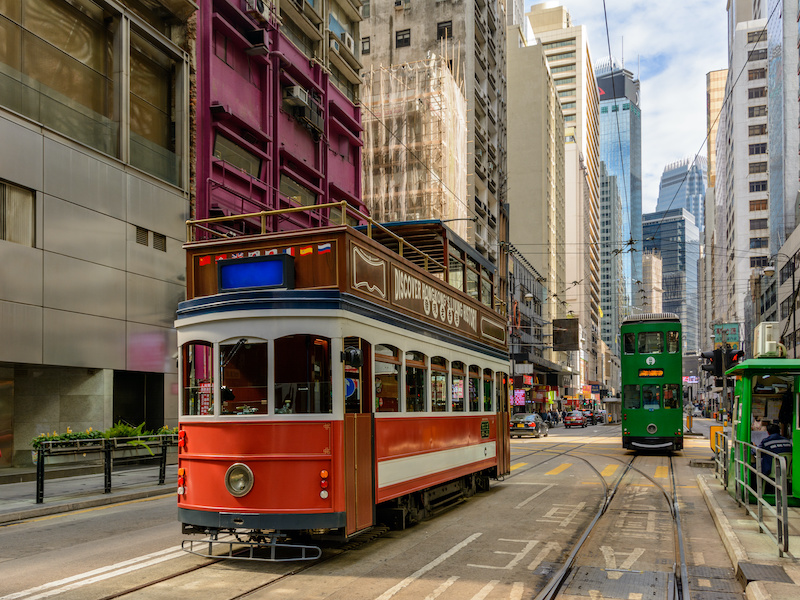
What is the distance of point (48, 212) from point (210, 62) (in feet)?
31.3

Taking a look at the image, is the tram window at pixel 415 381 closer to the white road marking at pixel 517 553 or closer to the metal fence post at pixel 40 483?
the white road marking at pixel 517 553

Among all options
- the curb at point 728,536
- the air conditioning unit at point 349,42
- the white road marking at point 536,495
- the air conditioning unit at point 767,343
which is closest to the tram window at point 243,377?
the curb at point 728,536

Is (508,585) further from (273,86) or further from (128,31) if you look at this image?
(273,86)

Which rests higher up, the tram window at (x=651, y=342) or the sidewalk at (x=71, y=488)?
the tram window at (x=651, y=342)

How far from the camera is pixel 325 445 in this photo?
8.15 meters

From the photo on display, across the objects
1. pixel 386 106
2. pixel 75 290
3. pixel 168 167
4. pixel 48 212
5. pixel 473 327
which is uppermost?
pixel 386 106

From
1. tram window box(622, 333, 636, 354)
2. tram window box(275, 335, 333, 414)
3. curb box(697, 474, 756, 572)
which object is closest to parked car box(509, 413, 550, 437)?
tram window box(622, 333, 636, 354)

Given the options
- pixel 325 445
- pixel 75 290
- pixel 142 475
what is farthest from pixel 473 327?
pixel 75 290

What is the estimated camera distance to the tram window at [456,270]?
13211mm

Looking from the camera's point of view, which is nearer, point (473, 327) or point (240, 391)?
point (240, 391)

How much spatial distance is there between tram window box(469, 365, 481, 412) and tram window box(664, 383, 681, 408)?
13287 millimetres

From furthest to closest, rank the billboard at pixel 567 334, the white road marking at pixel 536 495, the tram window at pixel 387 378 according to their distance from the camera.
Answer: the billboard at pixel 567 334
the white road marking at pixel 536 495
the tram window at pixel 387 378

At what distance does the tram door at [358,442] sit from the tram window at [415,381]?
4.57 feet

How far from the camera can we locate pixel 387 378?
963cm
